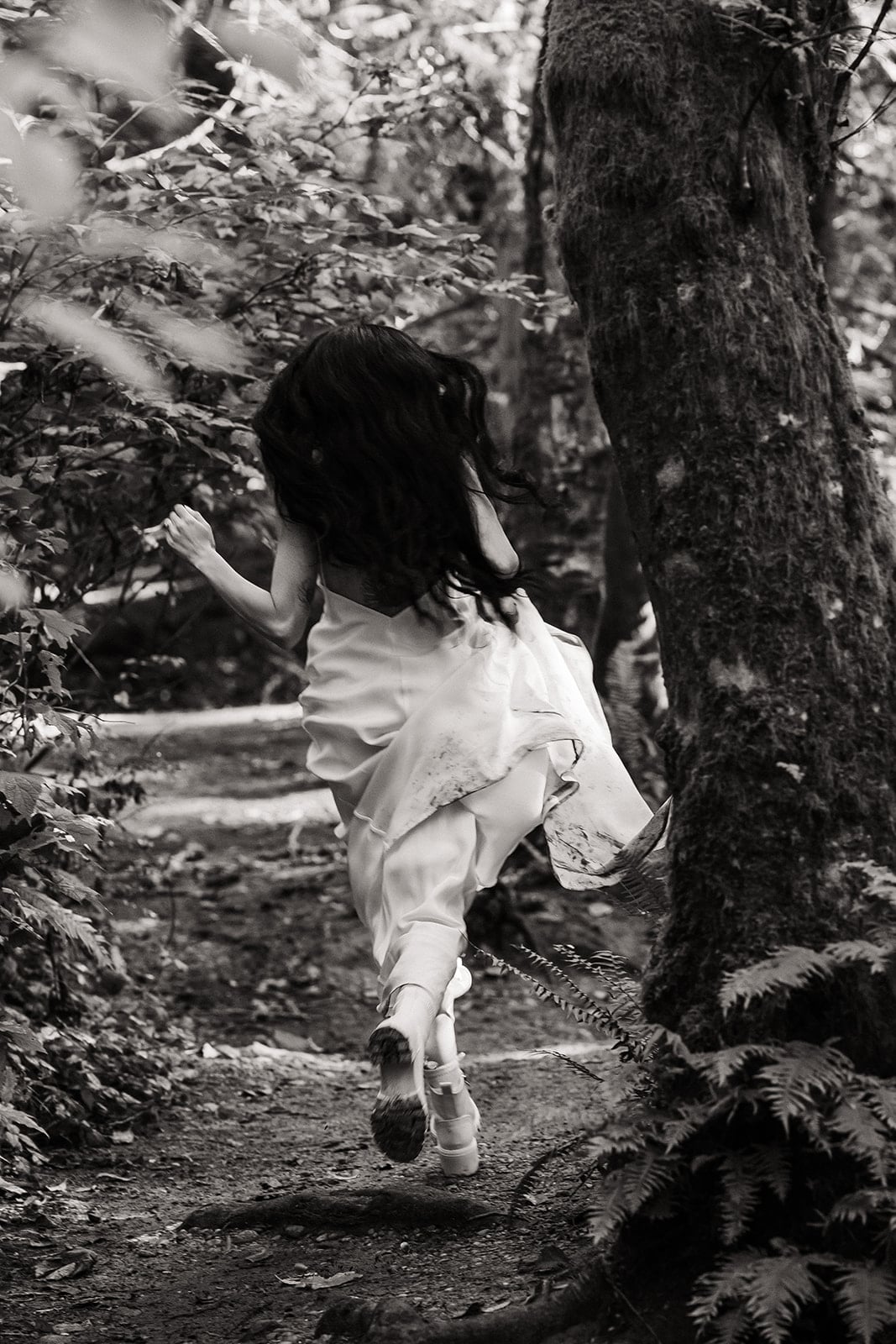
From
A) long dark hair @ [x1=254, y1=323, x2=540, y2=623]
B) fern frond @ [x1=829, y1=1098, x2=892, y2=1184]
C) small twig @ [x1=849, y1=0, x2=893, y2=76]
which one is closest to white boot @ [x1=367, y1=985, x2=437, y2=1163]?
fern frond @ [x1=829, y1=1098, x2=892, y2=1184]

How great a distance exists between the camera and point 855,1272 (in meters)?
2.31

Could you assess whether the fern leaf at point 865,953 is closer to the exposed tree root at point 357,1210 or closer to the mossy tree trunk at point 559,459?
the exposed tree root at point 357,1210

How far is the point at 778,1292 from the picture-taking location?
2.30 metres

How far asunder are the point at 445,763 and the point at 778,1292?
168 centimetres

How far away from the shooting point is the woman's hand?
3660 mm

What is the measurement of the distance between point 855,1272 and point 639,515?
1.61 meters

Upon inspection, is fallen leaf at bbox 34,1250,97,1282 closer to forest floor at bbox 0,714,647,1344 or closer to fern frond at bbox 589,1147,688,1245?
forest floor at bbox 0,714,647,1344

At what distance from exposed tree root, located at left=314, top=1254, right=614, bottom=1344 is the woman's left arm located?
173cm

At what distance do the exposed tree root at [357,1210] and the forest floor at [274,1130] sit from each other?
0.07 feet

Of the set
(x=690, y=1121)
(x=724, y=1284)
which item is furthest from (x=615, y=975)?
(x=724, y=1284)

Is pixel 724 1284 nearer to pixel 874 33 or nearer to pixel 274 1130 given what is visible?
pixel 874 33

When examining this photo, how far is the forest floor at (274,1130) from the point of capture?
315 cm

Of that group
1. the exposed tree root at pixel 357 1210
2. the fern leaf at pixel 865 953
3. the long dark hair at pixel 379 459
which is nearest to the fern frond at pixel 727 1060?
the fern leaf at pixel 865 953

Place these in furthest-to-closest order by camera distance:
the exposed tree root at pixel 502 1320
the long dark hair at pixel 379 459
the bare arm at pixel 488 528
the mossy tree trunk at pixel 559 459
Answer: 1. the mossy tree trunk at pixel 559 459
2. the bare arm at pixel 488 528
3. the long dark hair at pixel 379 459
4. the exposed tree root at pixel 502 1320
